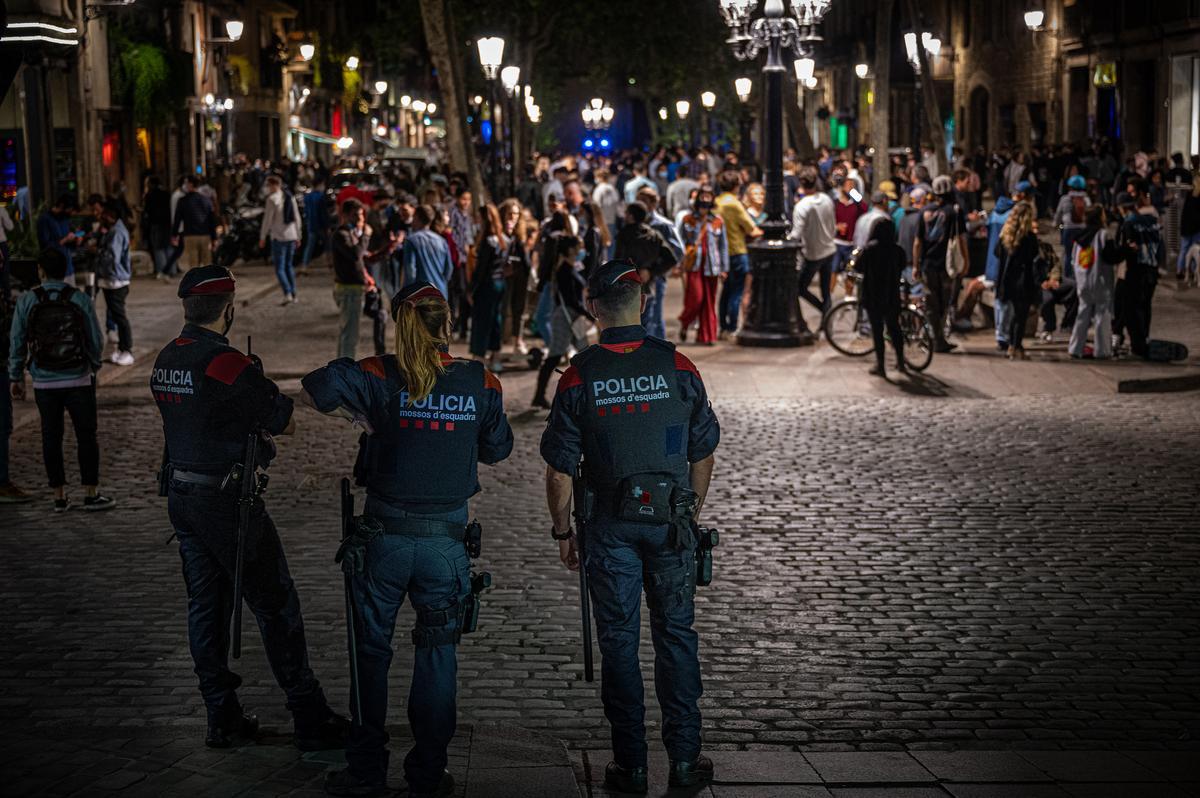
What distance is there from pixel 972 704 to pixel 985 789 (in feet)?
3.99

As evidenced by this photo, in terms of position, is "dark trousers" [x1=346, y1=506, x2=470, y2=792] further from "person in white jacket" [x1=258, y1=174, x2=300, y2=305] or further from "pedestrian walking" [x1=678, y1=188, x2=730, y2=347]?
"person in white jacket" [x1=258, y1=174, x2=300, y2=305]

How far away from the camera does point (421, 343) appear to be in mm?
5656

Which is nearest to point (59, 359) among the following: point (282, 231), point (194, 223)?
point (282, 231)

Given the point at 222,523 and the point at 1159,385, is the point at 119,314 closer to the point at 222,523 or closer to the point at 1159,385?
the point at 1159,385

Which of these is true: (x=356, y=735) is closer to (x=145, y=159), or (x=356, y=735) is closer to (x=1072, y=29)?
(x=145, y=159)

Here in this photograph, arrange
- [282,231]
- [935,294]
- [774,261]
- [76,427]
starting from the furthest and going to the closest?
[282,231] → [774,261] → [935,294] → [76,427]

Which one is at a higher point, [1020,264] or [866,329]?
[1020,264]

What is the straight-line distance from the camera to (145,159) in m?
40.3

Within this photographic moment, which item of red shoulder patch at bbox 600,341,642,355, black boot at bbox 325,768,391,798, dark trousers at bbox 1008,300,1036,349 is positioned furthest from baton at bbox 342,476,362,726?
dark trousers at bbox 1008,300,1036,349

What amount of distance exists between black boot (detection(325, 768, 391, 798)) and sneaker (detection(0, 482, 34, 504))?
6086mm

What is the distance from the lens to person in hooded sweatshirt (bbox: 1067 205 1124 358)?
16.8 meters

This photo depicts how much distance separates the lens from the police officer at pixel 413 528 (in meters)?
5.59

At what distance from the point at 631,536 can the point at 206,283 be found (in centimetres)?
180

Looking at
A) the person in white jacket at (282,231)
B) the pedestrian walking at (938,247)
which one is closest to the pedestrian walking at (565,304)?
the pedestrian walking at (938,247)
